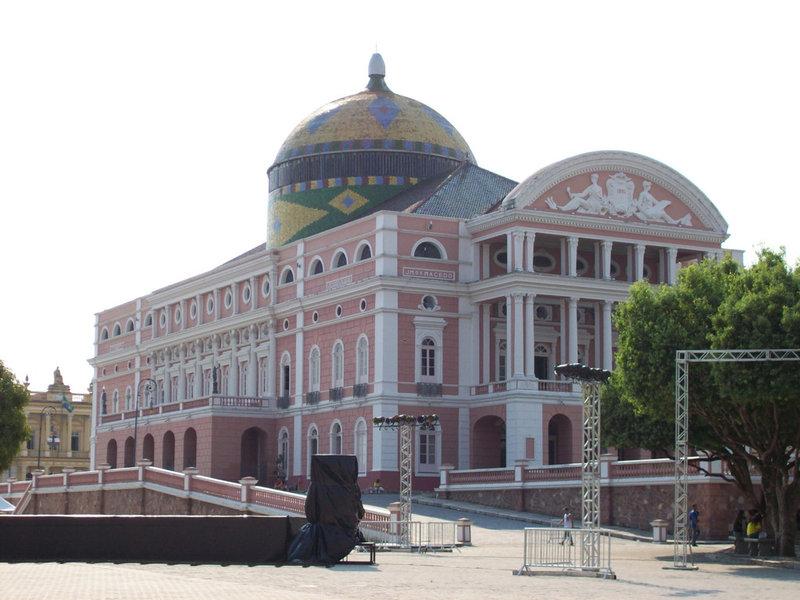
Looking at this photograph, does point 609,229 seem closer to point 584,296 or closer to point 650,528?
point 584,296

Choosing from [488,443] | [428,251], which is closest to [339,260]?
[428,251]

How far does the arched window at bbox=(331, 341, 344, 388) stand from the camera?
Result: 222 ft

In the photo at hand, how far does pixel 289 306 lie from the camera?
71.6 meters

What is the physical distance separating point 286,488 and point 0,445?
12127mm

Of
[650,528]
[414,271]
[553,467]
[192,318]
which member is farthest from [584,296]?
[192,318]

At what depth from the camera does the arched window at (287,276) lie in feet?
239

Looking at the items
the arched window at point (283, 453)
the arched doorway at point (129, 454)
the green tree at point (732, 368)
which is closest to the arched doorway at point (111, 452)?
the arched doorway at point (129, 454)

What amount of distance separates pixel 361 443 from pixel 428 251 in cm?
817

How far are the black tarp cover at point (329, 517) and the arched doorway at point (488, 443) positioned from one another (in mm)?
29397

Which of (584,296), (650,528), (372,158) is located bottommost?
(650,528)

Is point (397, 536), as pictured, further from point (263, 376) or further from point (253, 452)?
point (263, 376)

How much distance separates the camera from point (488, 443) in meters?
66.2

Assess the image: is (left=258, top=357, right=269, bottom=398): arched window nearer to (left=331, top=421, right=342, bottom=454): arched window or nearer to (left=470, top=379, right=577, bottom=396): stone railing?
(left=331, top=421, right=342, bottom=454): arched window

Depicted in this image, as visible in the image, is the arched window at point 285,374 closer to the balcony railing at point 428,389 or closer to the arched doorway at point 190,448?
the arched doorway at point 190,448
